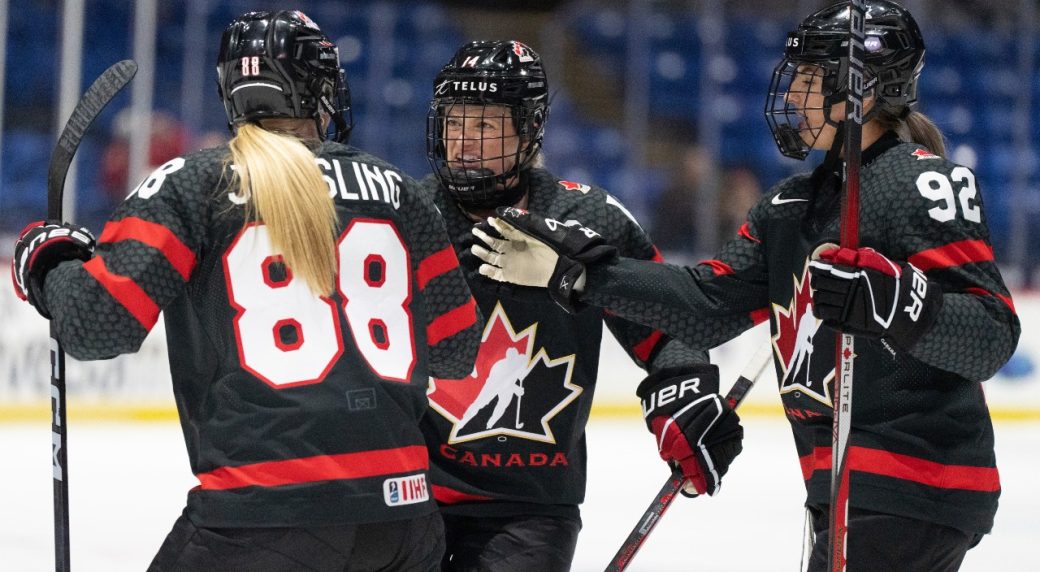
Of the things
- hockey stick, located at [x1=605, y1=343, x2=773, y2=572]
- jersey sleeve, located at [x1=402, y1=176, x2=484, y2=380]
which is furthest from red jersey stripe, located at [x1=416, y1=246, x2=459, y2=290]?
hockey stick, located at [x1=605, y1=343, x2=773, y2=572]

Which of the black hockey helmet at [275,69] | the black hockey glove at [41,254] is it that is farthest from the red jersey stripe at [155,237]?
the black hockey helmet at [275,69]

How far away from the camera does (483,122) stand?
2.30m

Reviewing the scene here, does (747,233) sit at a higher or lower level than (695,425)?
higher

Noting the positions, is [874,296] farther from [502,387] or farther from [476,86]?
[476,86]

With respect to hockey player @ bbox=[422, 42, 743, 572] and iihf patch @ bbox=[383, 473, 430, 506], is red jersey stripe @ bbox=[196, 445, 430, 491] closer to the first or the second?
iihf patch @ bbox=[383, 473, 430, 506]

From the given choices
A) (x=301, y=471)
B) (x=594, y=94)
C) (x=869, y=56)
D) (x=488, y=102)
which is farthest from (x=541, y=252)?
(x=594, y=94)

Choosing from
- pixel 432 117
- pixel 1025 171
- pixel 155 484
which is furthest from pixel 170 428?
pixel 1025 171

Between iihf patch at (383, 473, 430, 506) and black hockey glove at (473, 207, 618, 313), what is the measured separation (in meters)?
0.50

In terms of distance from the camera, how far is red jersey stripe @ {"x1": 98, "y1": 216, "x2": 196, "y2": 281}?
1.54m

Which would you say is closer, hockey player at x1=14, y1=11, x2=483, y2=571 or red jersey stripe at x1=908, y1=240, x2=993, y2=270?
hockey player at x1=14, y1=11, x2=483, y2=571

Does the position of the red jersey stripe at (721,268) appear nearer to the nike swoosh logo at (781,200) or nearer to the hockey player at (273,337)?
the nike swoosh logo at (781,200)

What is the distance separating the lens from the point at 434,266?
1751 millimetres

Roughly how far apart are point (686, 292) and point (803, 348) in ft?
0.73

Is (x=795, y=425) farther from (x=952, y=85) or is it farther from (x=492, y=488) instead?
(x=952, y=85)
